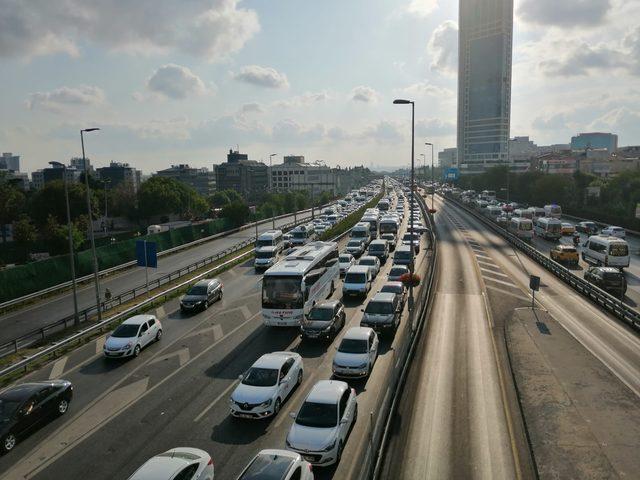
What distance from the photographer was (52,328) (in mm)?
29844

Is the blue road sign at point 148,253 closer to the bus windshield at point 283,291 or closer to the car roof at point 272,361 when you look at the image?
the bus windshield at point 283,291

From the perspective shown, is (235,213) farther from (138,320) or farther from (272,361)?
(272,361)

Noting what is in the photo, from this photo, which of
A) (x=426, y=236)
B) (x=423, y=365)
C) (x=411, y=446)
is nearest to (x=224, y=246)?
(x=426, y=236)

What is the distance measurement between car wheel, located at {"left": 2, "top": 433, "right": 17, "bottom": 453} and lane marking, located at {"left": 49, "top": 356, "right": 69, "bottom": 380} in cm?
656

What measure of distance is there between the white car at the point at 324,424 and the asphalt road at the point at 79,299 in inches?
897

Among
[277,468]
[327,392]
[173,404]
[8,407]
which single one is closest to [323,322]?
[173,404]

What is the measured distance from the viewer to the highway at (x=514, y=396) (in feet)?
47.1

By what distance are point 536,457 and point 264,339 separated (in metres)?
15.3

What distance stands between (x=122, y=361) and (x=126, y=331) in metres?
1.62

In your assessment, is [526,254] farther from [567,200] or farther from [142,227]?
[142,227]

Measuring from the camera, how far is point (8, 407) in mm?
16766

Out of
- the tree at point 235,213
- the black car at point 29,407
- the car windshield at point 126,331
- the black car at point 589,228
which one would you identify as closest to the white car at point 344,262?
the car windshield at point 126,331

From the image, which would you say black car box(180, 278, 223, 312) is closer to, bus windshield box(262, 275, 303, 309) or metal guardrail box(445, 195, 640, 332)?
bus windshield box(262, 275, 303, 309)

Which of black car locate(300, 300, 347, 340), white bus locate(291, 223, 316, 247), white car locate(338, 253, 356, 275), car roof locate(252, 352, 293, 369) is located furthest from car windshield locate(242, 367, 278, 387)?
white bus locate(291, 223, 316, 247)
